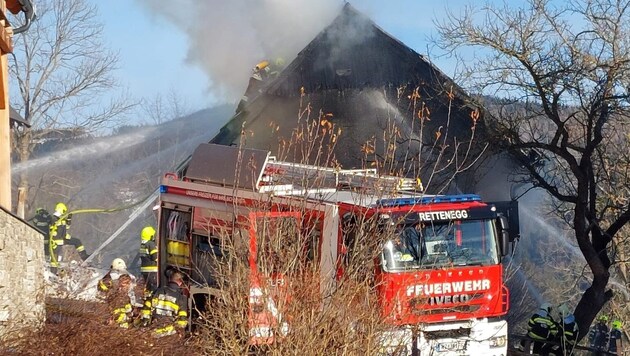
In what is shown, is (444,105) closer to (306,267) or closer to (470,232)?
(470,232)

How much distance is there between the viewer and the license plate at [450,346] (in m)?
9.90

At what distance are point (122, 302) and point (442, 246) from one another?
358cm

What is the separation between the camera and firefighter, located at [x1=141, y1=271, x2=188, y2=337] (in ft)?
30.3

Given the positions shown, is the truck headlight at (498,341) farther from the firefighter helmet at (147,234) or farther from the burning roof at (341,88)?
the burning roof at (341,88)

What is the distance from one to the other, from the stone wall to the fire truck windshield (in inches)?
146

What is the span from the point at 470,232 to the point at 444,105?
6231 mm

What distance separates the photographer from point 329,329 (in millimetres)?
6559

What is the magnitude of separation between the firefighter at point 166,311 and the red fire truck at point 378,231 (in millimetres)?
234

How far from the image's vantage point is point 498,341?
1020 cm

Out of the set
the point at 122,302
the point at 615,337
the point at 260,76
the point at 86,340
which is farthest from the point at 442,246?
the point at 260,76

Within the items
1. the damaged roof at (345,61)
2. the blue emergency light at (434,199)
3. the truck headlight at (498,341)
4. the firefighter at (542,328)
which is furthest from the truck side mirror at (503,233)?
the damaged roof at (345,61)

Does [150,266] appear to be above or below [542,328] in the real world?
above

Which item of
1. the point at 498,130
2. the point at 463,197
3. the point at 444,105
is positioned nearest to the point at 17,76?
the point at 444,105

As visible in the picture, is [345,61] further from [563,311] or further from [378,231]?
[378,231]
